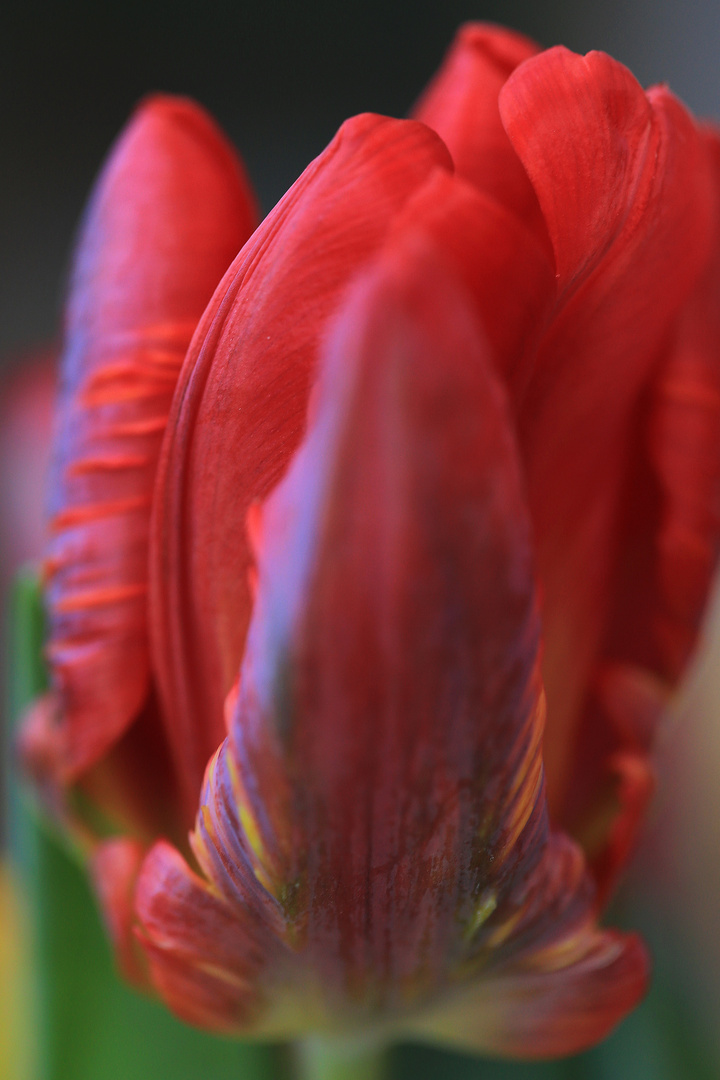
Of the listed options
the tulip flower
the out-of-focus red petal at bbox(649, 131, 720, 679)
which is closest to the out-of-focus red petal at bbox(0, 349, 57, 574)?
the tulip flower

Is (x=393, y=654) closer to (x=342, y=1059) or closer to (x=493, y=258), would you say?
(x=493, y=258)

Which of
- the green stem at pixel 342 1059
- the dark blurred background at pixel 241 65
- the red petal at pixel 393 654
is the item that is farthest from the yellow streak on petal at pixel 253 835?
the dark blurred background at pixel 241 65

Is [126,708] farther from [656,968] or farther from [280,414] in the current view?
[656,968]

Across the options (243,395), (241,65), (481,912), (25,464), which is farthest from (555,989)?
(241,65)

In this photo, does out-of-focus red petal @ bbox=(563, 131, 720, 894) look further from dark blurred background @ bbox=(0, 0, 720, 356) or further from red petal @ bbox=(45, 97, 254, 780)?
dark blurred background @ bbox=(0, 0, 720, 356)

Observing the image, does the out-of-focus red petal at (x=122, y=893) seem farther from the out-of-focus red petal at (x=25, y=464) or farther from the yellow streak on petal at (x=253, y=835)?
the out-of-focus red petal at (x=25, y=464)

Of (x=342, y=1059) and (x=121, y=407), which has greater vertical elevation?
(x=121, y=407)

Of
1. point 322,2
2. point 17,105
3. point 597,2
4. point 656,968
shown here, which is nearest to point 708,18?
point 597,2
